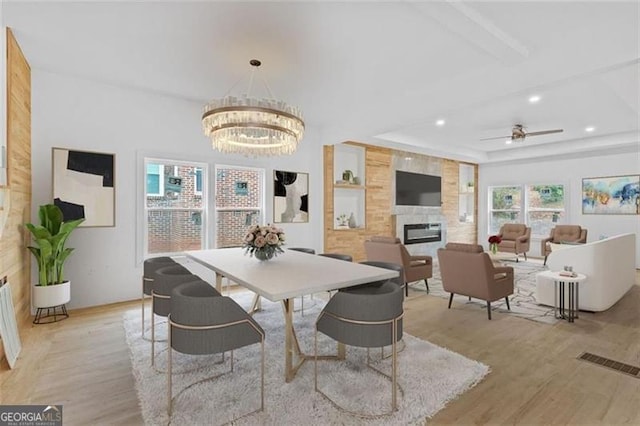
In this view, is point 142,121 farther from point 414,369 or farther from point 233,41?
point 414,369

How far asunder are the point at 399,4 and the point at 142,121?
3.75m

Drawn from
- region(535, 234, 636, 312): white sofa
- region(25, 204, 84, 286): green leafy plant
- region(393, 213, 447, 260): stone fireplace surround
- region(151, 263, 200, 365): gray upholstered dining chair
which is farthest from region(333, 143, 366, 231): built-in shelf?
region(25, 204, 84, 286): green leafy plant

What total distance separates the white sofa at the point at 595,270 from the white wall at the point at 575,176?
382 cm

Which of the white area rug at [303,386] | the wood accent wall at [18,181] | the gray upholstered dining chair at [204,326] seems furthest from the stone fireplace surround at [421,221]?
the wood accent wall at [18,181]

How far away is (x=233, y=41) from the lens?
3.10 metres

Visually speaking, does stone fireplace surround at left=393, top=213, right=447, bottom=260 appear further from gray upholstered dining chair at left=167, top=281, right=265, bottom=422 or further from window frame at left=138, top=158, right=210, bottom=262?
gray upholstered dining chair at left=167, top=281, right=265, bottom=422

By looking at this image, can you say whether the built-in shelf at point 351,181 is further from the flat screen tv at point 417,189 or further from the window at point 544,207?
the window at point 544,207

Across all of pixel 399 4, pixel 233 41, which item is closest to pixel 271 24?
pixel 233 41

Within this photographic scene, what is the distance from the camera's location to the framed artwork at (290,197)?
5.82 metres

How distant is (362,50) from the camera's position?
327 centimetres

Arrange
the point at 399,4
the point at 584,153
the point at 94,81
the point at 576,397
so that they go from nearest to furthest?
1. the point at 576,397
2. the point at 399,4
3. the point at 94,81
4. the point at 584,153

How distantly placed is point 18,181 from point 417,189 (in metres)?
7.64

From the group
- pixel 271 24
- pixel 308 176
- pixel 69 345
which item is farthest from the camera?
pixel 308 176

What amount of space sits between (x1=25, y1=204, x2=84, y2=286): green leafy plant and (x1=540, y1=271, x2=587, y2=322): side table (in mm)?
5659
